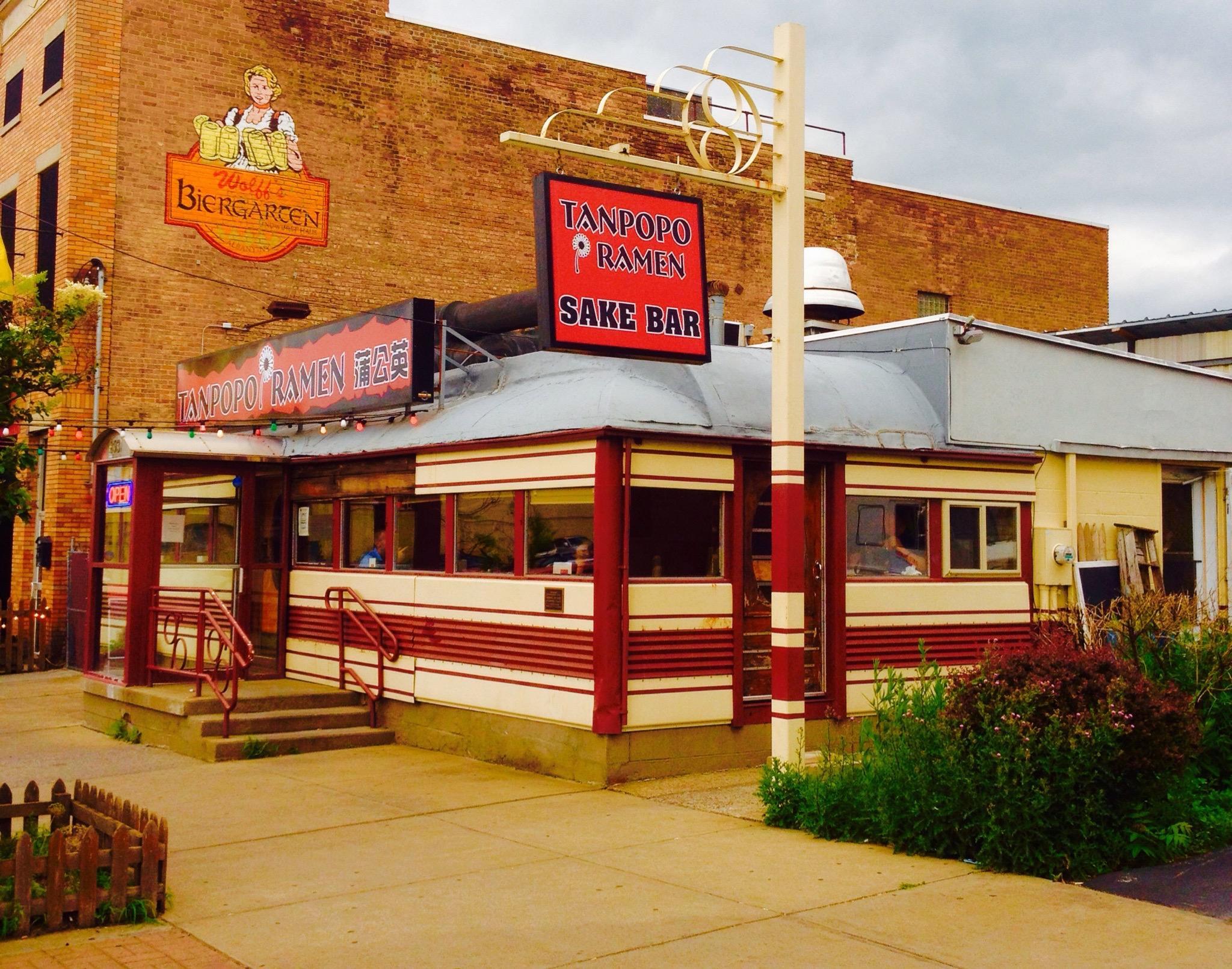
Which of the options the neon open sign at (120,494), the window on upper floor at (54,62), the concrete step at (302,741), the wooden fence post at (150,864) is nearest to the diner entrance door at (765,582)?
the concrete step at (302,741)

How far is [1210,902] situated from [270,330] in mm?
17547

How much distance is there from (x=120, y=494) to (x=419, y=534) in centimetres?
361

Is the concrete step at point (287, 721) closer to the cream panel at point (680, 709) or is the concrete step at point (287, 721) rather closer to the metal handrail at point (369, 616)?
the metal handrail at point (369, 616)

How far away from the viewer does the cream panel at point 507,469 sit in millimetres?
10789

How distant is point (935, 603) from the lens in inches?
490

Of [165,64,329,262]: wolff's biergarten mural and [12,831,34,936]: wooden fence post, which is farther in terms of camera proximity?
[165,64,329,262]: wolff's biergarten mural

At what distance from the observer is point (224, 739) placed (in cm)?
1198

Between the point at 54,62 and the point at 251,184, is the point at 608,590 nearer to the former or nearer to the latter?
the point at 251,184

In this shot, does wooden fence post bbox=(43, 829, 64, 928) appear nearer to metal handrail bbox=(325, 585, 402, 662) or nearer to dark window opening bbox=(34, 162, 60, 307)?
metal handrail bbox=(325, 585, 402, 662)

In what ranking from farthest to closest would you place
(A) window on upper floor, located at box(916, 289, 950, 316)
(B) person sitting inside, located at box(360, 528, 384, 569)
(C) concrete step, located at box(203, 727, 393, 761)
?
(A) window on upper floor, located at box(916, 289, 950, 316), (B) person sitting inside, located at box(360, 528, 384, 569), (C) concrete step, located at box(203, 727, 393, 761)

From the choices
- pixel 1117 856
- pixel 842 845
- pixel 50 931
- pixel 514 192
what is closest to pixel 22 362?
pixel 50 931

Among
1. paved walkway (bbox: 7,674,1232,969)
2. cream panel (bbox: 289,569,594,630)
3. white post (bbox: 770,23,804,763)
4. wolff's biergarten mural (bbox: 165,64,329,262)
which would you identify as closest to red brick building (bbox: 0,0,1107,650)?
wolff's biergarten mural (bbox: 165,64,329,262)

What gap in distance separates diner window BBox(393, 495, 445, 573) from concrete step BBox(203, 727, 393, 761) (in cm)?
165

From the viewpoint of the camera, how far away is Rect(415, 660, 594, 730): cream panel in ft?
35.0
